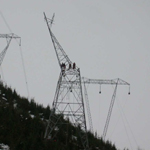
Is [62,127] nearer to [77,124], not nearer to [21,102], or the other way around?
[77,124]

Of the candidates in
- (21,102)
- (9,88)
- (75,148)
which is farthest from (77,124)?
(9,88)

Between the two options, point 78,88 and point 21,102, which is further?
point 21,102

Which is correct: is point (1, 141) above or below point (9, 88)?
below

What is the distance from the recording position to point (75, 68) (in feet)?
74.9

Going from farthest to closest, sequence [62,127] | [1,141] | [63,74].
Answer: [62,127] → [63,74] → [1,141]

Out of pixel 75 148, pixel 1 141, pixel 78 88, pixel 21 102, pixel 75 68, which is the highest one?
pixel 75 68

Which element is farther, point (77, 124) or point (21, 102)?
point (21, 102)

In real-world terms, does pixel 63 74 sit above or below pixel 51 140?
above

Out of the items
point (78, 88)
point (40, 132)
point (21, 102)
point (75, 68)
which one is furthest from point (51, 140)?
point (21, 102)

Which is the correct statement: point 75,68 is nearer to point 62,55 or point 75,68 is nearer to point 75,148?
point 62,55

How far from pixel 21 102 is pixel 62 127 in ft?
21.7

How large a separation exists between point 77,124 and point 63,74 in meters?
4.71

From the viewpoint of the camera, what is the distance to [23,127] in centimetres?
2031

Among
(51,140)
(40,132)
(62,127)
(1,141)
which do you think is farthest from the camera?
(62,127)
